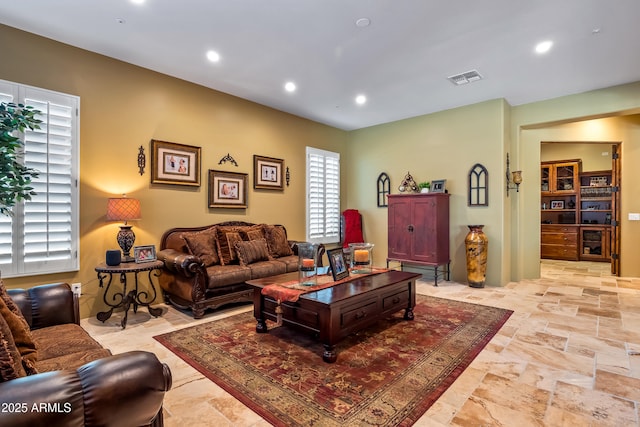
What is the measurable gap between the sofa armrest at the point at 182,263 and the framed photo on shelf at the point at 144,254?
5.8 inches

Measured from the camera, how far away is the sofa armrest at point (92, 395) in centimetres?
97

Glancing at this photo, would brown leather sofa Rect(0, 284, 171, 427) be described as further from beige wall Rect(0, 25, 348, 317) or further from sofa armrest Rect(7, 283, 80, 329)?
beige wall Rect(0, 25, 348, 317)

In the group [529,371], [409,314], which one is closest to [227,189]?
[409,314]

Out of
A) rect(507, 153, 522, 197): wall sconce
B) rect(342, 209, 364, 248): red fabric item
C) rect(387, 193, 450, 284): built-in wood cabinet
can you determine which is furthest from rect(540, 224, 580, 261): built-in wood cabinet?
rect(342, 209, 364, 248): red fabric item

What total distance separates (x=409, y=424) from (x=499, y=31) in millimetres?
3592

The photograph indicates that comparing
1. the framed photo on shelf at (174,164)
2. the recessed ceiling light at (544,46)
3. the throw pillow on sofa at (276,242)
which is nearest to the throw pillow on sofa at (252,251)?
the throw pillow on sofa at (276,242)

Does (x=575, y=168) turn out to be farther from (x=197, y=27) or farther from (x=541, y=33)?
(x=197, y=27)

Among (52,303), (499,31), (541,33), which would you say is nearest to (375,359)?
(52,303)

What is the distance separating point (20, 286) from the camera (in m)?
3.32

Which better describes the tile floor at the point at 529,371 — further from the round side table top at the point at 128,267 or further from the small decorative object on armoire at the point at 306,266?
the small decorative object on armoire at the point at 306,266

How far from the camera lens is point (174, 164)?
4.45m

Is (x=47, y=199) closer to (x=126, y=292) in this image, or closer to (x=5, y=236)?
(x=5, y=236)

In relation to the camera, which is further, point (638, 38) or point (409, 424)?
point (638, 38)

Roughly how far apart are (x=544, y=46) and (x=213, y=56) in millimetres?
3720
